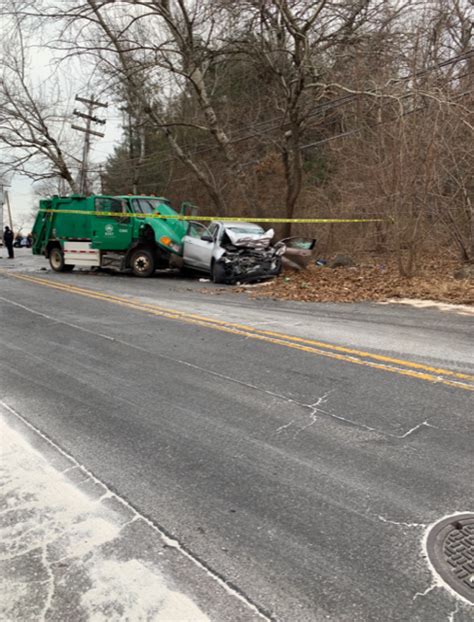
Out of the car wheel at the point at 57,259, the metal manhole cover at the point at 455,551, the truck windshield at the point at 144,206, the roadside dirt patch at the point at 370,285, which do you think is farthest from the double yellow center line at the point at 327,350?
the car wheel at the point at 57,259

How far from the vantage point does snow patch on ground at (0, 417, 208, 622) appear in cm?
223

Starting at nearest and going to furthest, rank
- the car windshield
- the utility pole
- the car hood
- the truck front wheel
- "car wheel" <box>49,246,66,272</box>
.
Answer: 1. the car hood
2. the car windshield
3. the truck front wheel
4. "car wheel" <box>49,246,66,272</box>
5. the utility pole

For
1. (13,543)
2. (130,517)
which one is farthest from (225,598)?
(13,543)

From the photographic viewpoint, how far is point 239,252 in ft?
→ 46.6

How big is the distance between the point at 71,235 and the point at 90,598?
16813 mm

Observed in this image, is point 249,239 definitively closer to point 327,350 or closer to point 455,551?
point 327,350

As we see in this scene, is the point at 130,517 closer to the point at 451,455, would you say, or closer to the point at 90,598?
the point at 90,598

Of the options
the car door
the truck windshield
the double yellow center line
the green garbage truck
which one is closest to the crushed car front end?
the car door

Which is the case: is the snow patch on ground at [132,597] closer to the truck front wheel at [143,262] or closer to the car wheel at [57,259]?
the truck front wheel at [143,262]

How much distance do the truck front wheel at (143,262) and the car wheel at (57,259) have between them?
10.7ft

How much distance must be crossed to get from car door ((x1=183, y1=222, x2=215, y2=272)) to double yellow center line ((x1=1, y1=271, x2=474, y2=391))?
4560mm

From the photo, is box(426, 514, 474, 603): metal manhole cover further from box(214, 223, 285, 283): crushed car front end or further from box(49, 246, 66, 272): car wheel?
box(49, 246, 66, 272): car wheel

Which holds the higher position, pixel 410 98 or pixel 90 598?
pixel 410 98

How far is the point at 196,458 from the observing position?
11.9 ft
